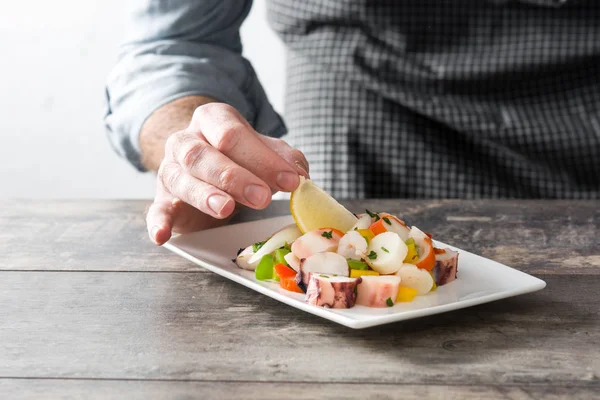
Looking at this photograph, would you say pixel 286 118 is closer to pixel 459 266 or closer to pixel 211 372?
pixel 459 266

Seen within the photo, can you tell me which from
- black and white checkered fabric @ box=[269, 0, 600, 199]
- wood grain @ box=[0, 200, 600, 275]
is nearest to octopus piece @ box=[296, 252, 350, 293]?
wood grain @ box=[0, 200, 600, 275]

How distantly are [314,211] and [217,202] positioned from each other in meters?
0.12

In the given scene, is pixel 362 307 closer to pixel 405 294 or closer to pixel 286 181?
pixel 405 294

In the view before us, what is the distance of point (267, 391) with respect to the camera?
0.67 meters

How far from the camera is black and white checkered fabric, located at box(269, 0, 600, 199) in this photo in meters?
1.63

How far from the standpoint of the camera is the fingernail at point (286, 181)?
998 millimetres

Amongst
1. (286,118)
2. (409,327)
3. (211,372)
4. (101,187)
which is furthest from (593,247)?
(101,187)

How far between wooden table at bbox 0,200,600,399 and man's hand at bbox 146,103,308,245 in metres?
0.09

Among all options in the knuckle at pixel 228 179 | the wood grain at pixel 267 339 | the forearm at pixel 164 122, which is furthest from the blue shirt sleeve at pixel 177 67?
the wood grain at pixel 267 339

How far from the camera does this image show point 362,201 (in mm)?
1454

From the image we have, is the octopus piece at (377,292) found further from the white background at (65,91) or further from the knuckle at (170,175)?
the white background at (65,91)

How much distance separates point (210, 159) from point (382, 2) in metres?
0.80

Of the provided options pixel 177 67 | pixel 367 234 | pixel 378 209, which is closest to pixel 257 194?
pixel 367 234

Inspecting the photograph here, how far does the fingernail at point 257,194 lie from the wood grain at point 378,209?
0.14 meters
